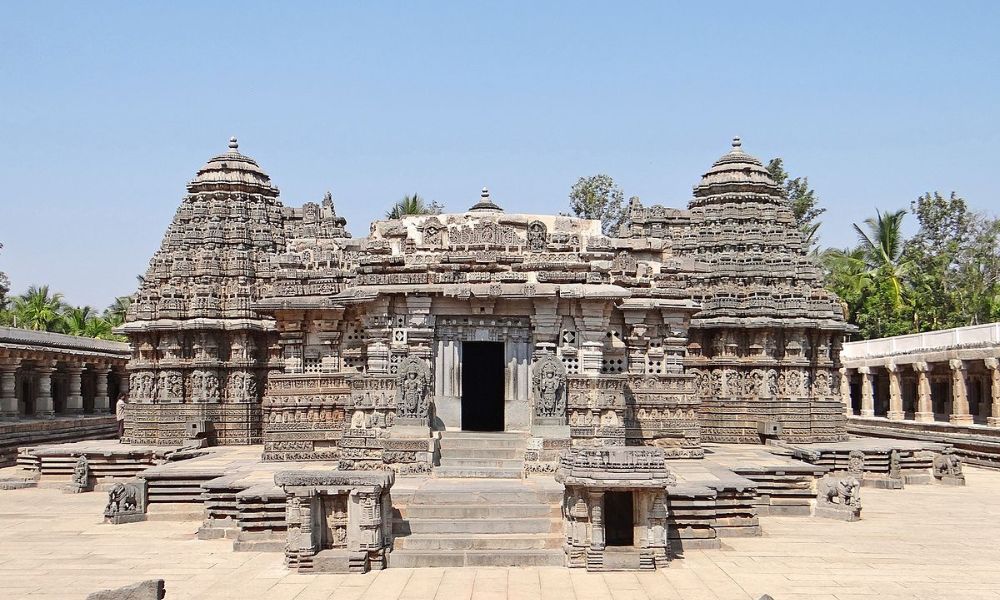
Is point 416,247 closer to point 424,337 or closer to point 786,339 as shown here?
point 424,337

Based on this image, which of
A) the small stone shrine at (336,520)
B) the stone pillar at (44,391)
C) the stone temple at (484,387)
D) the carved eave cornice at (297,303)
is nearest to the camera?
the small stone shrine at (336,520)

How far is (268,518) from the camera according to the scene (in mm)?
12680

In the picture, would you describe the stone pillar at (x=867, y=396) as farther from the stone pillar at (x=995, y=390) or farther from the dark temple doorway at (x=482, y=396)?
the dark temple doorway at (x=482, y=396)

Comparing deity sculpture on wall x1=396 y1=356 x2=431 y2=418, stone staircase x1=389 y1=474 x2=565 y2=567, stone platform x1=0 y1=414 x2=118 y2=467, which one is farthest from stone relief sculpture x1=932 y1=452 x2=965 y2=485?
stone platform x1=0 y1=414 x2=118 y2=467

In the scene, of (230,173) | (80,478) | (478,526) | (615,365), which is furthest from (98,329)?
(478,526)

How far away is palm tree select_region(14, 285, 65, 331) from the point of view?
4384 centimetres

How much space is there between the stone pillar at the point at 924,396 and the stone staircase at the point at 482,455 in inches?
767

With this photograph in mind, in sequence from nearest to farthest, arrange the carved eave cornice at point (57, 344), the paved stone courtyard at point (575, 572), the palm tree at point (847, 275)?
the paved stone courtyard at point (575, 572)
the carved eave cornice at point (57, 344)
the palm tree at point (847, 275)

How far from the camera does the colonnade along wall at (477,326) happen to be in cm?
1516

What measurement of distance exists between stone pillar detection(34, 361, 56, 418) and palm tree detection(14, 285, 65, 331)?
1564 cm

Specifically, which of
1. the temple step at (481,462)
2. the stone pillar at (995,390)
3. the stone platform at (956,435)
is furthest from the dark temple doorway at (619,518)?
the stone pillar at (995,390)

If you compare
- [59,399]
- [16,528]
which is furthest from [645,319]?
[59,399]

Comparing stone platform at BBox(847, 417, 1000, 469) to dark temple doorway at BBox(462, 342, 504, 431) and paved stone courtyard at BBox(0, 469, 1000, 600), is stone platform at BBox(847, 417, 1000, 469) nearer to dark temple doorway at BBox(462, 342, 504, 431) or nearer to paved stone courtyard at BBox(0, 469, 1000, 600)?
paved stone courtyard at BBox(0, 469, 1000, 600)

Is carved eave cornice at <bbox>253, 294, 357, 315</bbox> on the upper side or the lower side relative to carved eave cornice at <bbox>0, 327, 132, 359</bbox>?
upper
